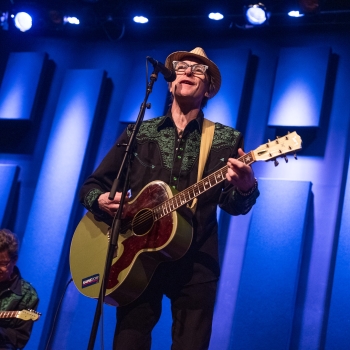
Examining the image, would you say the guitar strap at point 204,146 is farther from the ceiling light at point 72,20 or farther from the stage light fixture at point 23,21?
the stage light fixture at point 23,21

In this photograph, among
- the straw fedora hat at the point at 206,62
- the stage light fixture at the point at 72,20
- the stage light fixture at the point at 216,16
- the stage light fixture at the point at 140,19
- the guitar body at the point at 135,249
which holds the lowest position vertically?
the guitar body at the point at 135,249

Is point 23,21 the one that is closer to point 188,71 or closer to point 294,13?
point 294,13

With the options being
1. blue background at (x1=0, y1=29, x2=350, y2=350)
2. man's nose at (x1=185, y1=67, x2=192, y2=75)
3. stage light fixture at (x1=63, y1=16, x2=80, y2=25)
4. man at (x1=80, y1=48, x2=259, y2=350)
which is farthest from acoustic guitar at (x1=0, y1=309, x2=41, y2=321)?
stage light fixture at (x1=63, y1=16, x2=80, y2=25)

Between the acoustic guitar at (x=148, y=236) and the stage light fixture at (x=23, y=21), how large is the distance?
11.6 feet

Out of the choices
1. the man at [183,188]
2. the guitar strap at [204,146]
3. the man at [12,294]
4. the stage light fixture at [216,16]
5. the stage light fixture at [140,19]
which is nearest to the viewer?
the man at [183,188]

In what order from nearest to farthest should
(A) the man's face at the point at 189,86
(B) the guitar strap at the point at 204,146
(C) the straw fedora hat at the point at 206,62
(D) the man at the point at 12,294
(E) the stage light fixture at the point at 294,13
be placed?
1. (B) the guitar strap at the point at 204,146
2. (A) the man's face at the point at 189,86
3. (C) the straw fedora hat at the point at 206,62
4. (D) the man at the point at 12,294
5. (E) the stage light fixture at the point at 294,13

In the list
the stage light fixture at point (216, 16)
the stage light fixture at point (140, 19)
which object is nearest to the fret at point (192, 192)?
the stage light fixture at point (216, 16)

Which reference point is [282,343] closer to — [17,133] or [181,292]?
[181,292]

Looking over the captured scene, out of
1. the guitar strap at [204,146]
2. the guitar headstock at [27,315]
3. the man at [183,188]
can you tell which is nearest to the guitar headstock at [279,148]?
the man at [183,188]

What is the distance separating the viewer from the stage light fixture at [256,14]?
507cm

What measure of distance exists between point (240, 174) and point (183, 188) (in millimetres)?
457

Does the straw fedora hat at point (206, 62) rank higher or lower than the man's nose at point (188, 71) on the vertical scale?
higher

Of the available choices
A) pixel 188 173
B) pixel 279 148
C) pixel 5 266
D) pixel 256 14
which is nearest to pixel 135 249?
pixel 188 173

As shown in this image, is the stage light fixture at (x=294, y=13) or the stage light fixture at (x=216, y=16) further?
the stage light fixture at (x=216, y=16)
